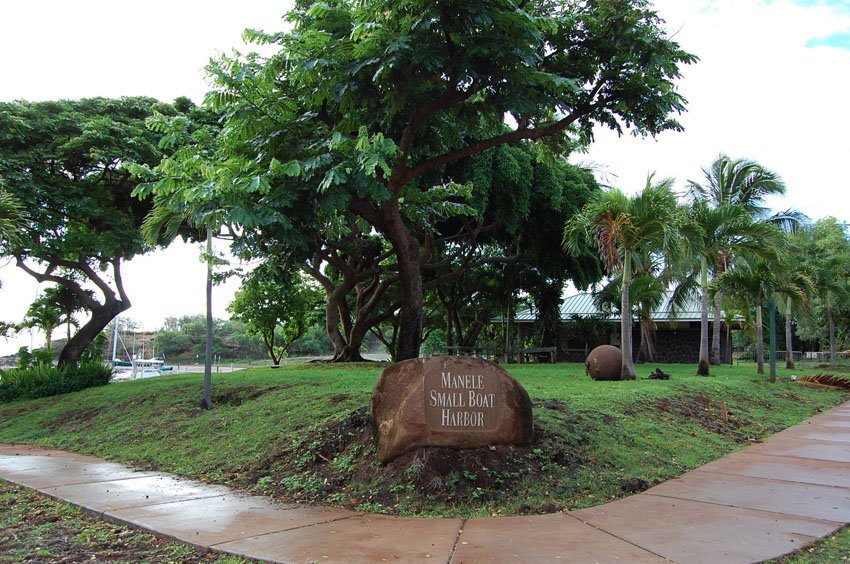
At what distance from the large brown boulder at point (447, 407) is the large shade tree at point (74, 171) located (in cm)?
1093

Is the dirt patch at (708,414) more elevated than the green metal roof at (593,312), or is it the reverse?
the green metal roof at (593,312)

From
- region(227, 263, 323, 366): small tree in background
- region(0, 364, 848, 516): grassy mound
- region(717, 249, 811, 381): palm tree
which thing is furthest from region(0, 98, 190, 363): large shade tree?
region(717, 249, 811, 381): palm tree

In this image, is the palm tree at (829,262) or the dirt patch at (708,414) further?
the palm tree at (829,262)

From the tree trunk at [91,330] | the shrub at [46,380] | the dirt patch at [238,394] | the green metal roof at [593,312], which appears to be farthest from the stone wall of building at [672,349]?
the dirt patch at [238,394]

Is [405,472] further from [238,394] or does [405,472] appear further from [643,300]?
[643,300]

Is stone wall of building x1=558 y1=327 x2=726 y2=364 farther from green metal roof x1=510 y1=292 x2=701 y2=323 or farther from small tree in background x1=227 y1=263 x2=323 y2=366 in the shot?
small tree in background x1=227 y1=263 x2=323 y2=366

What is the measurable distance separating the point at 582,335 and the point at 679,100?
2440 centimetres

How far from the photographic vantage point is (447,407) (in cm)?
673

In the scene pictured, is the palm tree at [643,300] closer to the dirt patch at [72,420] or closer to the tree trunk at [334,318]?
the tree trunk at [334,318]

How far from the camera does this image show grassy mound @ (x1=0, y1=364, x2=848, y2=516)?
604cm

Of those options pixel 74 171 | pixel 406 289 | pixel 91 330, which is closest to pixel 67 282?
pixel 91 330

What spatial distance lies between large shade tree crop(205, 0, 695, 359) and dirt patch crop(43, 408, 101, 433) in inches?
293

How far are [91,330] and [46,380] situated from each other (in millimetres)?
2651

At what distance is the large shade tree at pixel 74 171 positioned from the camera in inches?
588
